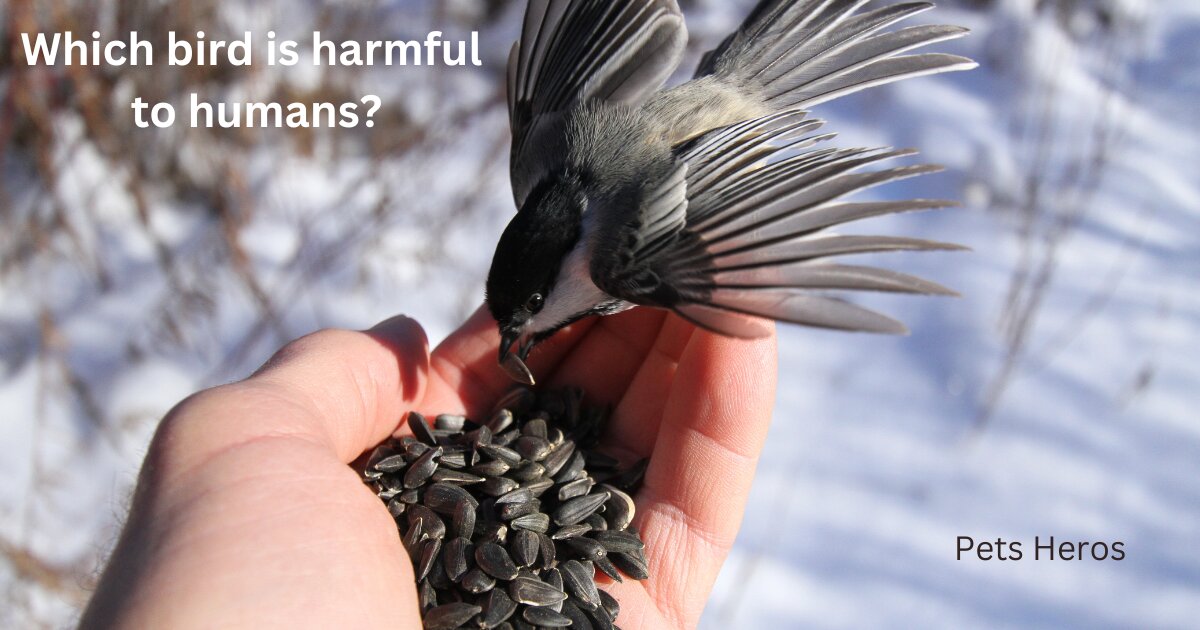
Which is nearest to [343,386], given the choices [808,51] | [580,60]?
[580,60]

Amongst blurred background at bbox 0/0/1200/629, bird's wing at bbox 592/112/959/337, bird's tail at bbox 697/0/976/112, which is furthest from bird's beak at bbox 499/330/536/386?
blurred background at bbox 0/0/1200/629

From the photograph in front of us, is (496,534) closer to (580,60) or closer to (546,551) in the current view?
(546,551)

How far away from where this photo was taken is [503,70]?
288 centimetres

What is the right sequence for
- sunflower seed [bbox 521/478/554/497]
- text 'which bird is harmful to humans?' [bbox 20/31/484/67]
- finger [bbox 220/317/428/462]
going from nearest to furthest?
finger [bbox 220/317/428/462]
sunflower seed [bbox 521/478/554/497]
text 'which bird is harmful to humans?' [bbox 20/31/484/67]

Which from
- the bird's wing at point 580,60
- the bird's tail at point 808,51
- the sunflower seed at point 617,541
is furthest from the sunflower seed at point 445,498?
the bird's tail at point 808,51

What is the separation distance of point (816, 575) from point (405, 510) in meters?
1.06

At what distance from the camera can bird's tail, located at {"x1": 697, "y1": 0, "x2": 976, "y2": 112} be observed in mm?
1546

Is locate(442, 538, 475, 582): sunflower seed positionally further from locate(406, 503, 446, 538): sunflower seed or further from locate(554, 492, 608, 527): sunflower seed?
locate(554, 492, 608, 527): sunflower seed

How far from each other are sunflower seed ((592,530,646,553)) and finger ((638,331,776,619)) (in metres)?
0.08

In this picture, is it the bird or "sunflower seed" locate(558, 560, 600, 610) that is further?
"sunflower seed" locate(558, 560, 600, 610)

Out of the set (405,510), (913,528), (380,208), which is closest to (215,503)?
(405,510)

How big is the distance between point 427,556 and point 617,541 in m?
0.31

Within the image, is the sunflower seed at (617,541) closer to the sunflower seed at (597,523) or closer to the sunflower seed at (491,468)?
the sunflower seed at (597,523)

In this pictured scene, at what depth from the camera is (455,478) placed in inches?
55.4
